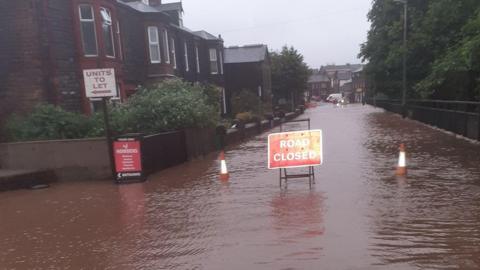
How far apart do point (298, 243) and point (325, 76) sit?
161 meters

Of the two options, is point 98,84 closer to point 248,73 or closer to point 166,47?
point 166,47

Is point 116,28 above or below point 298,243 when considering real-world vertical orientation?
above

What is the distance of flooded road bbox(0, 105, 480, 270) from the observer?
5785mm

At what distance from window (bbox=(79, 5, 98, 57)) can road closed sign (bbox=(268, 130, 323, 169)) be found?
11562mm

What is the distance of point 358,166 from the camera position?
12.4 meters

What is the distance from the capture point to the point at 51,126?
531 inches

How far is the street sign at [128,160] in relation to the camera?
11766 millimetres

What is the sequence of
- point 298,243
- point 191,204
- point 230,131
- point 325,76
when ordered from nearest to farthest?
point 298,243 < point 191,204 < point 230,131 < point 325,76

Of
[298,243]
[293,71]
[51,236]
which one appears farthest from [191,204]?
[293,71]

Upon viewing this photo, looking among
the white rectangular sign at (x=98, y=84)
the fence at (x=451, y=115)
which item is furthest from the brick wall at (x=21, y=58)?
the fence at (x=451, y=115)

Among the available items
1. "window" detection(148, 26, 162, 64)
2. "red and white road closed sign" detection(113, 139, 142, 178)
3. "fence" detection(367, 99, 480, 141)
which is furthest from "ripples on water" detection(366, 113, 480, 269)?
"window" detection(148, 26, 162, 64)

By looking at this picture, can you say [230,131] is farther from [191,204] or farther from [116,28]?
[191,204]

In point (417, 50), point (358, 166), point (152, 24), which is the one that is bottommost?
point (358, 166)

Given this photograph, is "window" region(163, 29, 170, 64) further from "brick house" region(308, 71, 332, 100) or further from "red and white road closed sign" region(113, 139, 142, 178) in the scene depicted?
"brick house" region(308, 71, 332, 100)
